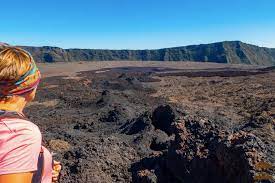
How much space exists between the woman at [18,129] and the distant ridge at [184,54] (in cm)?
11573

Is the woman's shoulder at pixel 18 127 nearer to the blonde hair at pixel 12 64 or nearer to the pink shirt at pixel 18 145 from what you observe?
the pink shirt at pixel 18 145

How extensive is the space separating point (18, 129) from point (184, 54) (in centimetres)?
13374

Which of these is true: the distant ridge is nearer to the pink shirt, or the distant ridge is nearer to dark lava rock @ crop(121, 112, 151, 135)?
dark lava rock @ crop(121, 112, 151, 135)

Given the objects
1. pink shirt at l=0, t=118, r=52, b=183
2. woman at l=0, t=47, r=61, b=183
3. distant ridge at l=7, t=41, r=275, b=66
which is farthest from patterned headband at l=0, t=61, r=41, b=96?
distant ridge at l=7, t=41, r=275, b=66

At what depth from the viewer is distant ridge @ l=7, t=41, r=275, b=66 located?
12325cm

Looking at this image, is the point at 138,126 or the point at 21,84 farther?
the point at 138,126

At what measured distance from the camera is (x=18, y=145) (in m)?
1.72

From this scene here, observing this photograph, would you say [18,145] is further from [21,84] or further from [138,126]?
[138,126]

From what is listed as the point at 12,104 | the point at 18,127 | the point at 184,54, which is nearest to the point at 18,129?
the point at 18,127

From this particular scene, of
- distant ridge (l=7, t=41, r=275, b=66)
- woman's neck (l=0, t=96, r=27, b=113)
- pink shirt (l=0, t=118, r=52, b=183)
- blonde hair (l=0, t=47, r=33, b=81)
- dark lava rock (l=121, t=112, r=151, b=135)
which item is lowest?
distant ridge (l=7, t=41, r=275, b=66)

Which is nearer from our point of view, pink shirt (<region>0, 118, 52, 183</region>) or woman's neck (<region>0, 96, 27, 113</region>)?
pink shirt (<region>0, 118, 52, 183</region>)

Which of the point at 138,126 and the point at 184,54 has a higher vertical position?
the point at 138,126

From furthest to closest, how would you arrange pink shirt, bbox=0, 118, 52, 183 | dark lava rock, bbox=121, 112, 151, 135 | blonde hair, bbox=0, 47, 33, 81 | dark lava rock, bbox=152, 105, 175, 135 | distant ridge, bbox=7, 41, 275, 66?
distant ridge, bbox=7, 41, 275, 66
dark lava rock, bbox=152, 105, 175, 135
dark lava rock, bbox=121, 112, 151, 135
blonde hair, bbox=0, 47, 33, 81
pink shirt, bbox=0, 118, 52, 183

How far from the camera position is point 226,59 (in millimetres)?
116188
